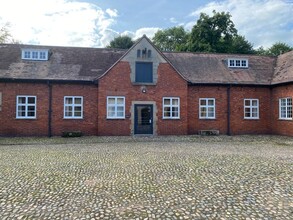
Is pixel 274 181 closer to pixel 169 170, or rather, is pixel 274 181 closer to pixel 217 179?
pixel 217 179

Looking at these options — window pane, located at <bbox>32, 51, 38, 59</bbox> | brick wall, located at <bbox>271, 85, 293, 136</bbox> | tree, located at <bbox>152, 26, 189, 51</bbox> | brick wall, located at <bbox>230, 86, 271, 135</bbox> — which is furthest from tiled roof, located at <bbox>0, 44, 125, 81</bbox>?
tree, located at <bbox>152, 26, 189, 51</bbox>

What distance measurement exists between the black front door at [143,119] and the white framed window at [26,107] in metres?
7.63

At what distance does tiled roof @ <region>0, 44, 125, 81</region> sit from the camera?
18547 millimetres

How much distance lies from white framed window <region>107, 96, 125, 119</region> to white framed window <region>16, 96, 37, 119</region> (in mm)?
5502

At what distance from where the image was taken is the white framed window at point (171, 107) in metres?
19.3

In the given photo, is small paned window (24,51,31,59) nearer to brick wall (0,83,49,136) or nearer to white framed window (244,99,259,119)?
brick wall (0,83,49,136)

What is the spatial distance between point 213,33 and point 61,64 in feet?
79.8

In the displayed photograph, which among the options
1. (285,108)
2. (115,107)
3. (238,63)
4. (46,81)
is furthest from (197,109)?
(46,81)

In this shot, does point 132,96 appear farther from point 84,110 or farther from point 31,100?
point 31,100

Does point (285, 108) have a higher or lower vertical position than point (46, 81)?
lower

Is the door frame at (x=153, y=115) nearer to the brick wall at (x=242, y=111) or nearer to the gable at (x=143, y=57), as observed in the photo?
the gable at (x=143, y=57)

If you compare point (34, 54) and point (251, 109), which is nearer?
point (34, 54)

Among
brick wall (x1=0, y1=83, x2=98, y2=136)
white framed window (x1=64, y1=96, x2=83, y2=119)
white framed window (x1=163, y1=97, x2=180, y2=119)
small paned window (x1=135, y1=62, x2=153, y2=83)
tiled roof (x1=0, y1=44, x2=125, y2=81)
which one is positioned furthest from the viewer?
white framed window (x1=163, y1=97, x2=180, y2=119)

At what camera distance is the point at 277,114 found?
20078mm
